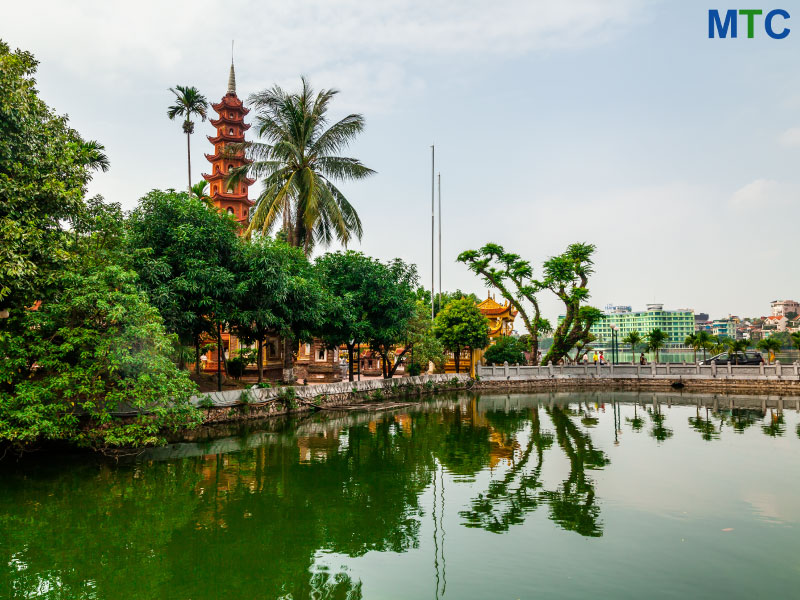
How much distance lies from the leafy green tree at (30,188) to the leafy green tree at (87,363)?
1.60ft

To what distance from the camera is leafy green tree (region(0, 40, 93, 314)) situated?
11.2 meters

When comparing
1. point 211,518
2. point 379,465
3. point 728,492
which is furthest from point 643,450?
point 211,518

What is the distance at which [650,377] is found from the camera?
116 feet

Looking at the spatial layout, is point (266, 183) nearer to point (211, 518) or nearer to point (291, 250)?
point (291, 250)

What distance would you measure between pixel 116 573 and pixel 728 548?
843 cm

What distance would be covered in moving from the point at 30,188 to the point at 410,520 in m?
10.5

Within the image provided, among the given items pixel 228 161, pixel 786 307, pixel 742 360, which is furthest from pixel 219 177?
pixel 786 307

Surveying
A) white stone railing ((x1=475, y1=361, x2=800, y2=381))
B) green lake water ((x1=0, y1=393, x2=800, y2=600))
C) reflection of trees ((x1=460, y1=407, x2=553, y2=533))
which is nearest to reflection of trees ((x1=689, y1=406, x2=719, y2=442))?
green lake water ((x1=0, y1=393, x2=800, y2=600))

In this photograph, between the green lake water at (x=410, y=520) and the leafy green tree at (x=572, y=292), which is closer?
the green lake water at (x=410, y=520)

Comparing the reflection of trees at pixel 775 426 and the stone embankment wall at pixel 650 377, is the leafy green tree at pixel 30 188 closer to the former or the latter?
the reflection of trees at pixel 775 426

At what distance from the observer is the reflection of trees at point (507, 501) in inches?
356

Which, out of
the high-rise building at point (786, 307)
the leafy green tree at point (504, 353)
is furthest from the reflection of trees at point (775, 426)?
the high-rise building at point (786, 307)

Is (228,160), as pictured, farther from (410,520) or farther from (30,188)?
(410,520)

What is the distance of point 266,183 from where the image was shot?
80.0ft
